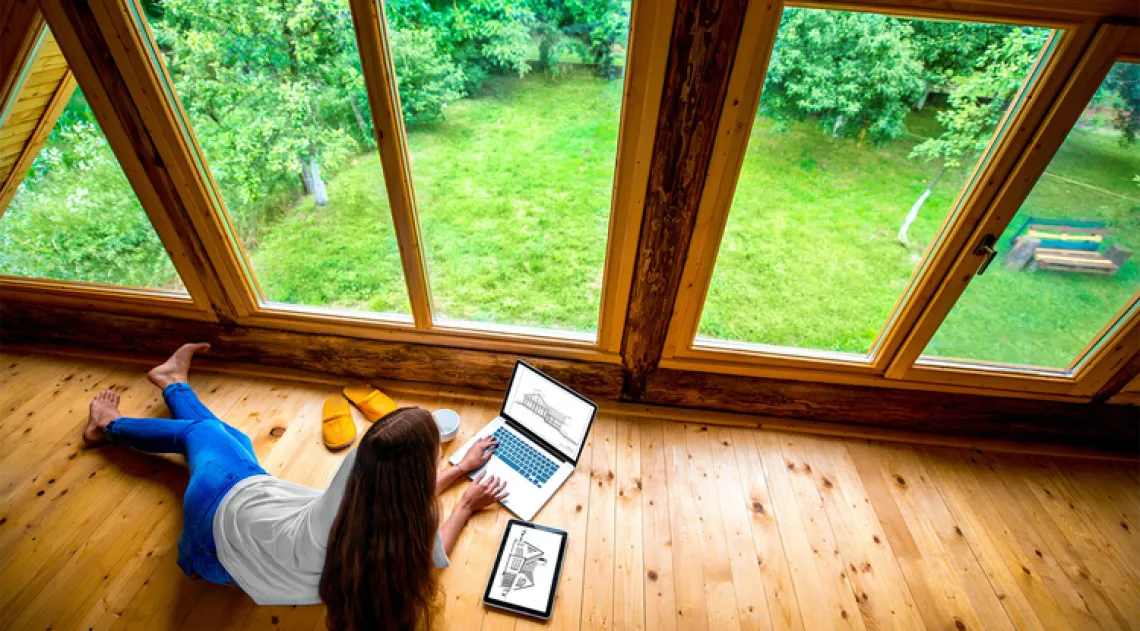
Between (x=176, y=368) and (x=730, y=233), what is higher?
(x=730, y=233)

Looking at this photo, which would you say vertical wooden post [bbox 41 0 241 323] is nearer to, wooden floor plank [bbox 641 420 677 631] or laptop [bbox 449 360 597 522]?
laptop [bbox 449 360 597 522]

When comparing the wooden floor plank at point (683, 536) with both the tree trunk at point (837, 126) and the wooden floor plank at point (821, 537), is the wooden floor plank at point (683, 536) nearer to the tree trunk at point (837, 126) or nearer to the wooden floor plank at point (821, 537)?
the wooden floor plank at point (821, 537)

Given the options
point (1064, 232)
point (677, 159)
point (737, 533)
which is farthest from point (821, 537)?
point (677, 159)

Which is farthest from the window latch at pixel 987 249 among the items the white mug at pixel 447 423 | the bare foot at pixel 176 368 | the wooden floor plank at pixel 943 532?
the bare foot at pixel 176 368

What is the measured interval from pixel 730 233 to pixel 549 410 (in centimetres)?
102

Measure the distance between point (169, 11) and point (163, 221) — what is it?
85cm

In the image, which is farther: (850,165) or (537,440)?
(537,440)

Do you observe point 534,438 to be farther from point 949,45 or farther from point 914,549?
point 949,45

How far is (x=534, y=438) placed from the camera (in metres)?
2.17

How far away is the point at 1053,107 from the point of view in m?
1.58

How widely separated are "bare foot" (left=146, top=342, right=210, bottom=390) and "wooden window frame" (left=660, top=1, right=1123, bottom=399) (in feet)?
7.33

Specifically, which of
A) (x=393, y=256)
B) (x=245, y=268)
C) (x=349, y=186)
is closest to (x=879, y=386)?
(x=393, y=256)

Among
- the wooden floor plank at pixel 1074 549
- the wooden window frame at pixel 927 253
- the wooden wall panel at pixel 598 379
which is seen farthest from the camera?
the wooden wall panel at pixel 598 379

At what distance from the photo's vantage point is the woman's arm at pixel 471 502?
5.95ft
